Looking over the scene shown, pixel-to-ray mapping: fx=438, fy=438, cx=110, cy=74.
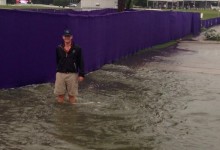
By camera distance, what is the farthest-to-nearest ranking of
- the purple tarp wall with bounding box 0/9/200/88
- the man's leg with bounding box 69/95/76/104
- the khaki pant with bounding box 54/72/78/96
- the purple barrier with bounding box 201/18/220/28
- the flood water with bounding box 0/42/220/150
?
the purple barrier with bounding box 201/18/220/28 → the purple tarp wall with bounding box 0/9/200/88 → the man's leg with bounding box 69/95/76/104 → the khaki pant with bounding box 54/72/78/96 → the flood water with bounding box 0/42/220/150

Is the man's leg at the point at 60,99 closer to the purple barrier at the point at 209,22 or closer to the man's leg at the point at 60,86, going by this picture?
the man's leg at the point at 60,86

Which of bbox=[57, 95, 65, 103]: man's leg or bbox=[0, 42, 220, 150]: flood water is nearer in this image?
bbox=[0, 42, 220, 150]: flood water

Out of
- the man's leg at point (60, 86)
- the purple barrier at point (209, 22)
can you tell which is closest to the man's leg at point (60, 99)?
the man's leg at point (60, 86)

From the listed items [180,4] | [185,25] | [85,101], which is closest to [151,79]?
[85,101]

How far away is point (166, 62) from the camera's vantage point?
17.8m

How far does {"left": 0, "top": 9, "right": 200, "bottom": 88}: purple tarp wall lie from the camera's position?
9.87 meters

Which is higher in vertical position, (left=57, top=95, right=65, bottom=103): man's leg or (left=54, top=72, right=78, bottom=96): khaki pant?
(left=54, top=72, right=78, bottom=96): khaki pant

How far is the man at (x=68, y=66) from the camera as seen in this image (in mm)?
8680

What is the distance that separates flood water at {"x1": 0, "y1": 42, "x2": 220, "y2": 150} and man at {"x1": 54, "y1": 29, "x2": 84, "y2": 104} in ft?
1.33

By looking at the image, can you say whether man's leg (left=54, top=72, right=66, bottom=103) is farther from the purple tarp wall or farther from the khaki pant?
the purple tarp wall

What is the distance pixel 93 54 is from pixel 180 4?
148 meters

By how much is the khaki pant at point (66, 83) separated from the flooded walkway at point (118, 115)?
0.32 m

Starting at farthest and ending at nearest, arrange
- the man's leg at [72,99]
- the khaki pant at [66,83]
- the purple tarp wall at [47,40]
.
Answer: the purple tarp wall at [47,40]
the man's leg at [72,99]
the khaki pant at [66,83]

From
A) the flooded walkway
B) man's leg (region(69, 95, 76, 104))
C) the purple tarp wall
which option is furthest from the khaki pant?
the purple tarp wall
